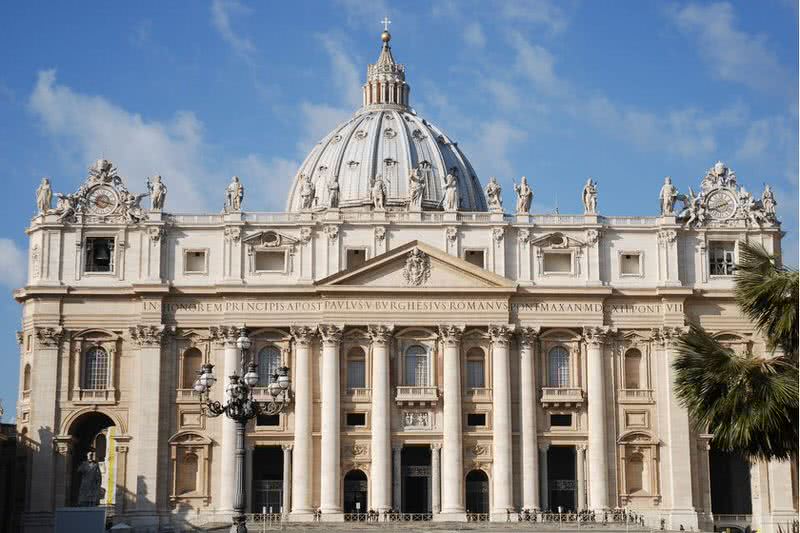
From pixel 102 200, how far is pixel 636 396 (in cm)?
3473

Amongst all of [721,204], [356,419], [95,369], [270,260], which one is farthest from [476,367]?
[95,369]

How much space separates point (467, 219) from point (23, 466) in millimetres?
31069

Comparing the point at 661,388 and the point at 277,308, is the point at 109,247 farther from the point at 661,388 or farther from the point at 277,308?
the point at 661,388

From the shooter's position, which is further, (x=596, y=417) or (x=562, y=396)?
(x=562, y=396)

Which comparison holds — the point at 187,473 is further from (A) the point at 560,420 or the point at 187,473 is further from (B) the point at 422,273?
(A) the point at 560,420

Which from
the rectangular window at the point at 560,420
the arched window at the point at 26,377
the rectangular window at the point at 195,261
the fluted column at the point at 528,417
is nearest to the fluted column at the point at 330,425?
the rectangular window at the point at 195,261

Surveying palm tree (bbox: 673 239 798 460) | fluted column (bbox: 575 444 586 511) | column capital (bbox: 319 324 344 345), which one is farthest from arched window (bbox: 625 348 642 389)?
palm tree (bbox: 673 239 798 460)

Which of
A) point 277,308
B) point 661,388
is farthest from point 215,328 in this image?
point 661,388

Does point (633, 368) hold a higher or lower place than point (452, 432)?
higher

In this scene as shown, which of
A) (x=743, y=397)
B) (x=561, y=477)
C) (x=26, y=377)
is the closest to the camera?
(x=743, y=397)

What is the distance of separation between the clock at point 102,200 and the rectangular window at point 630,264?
31385 mm

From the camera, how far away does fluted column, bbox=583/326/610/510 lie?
8112 centimetres

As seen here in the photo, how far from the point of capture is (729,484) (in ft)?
→ 286

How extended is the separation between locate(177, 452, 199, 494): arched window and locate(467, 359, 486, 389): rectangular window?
17060 millimetres
